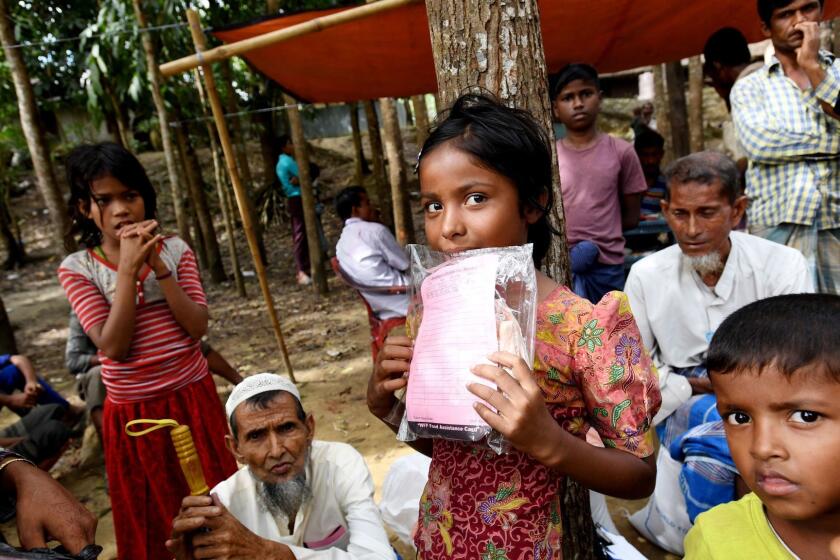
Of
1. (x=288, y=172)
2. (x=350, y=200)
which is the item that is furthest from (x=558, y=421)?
(x=288, y=172)

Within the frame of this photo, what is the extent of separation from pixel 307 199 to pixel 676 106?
17.6 feet

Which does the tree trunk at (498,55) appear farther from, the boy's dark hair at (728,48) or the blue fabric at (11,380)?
the blue fabric at (11,380)

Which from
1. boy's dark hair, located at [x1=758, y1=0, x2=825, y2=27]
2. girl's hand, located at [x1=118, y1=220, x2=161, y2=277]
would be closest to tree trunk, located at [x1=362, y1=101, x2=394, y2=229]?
boy's dark hair, located at [x1=758, y1=0, x2=825, y2=27]

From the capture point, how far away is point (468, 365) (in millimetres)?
1007

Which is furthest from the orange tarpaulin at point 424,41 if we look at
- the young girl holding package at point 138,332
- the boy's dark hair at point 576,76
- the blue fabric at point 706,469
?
the blue fabric at point 706,469

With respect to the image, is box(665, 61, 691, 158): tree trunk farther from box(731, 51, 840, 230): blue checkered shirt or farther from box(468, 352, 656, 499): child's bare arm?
box(468, 352, 656, 499): child's bare arm

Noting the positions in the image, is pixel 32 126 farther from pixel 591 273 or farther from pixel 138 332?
pixel 591 273

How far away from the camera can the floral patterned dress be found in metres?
1.13

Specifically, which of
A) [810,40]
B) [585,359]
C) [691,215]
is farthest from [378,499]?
[810,40]

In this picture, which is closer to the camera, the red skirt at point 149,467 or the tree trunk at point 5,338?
the red skirt at point 149,467

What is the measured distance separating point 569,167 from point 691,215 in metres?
1.23

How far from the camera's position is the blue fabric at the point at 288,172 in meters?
9.16

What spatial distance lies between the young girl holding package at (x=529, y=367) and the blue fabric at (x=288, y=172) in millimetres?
8319

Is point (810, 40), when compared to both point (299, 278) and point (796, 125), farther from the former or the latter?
point (299, 278)
